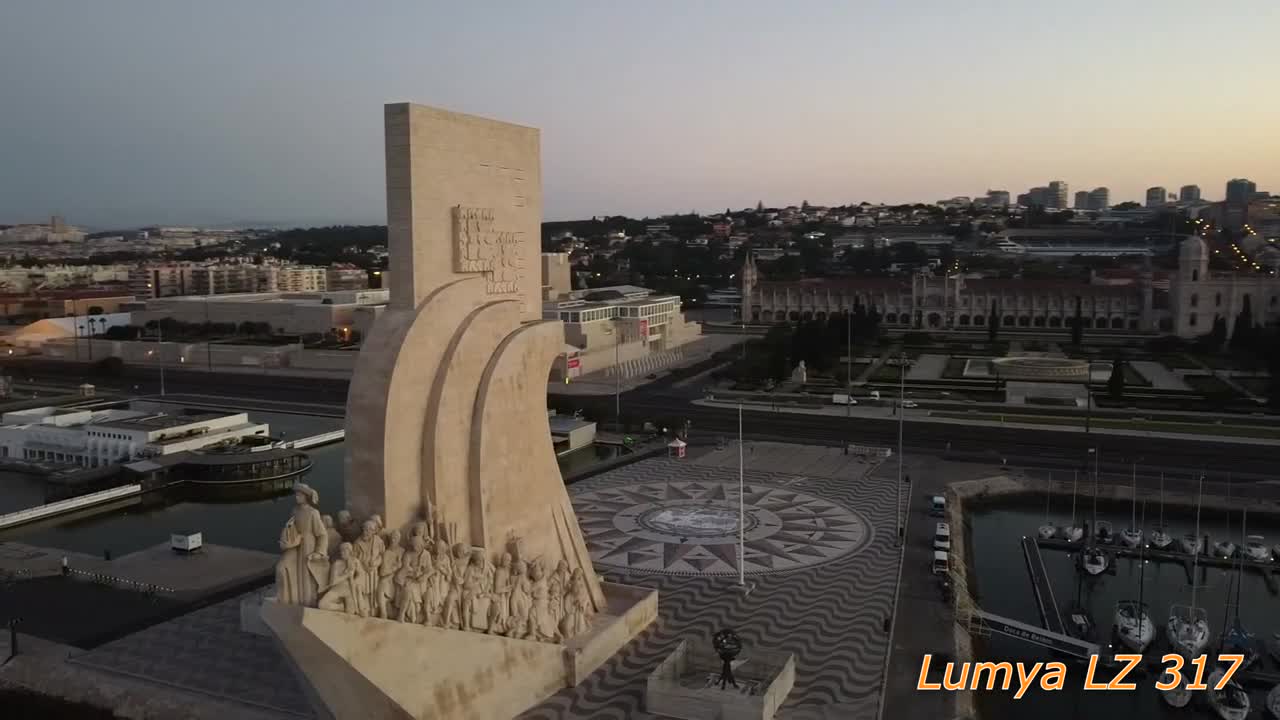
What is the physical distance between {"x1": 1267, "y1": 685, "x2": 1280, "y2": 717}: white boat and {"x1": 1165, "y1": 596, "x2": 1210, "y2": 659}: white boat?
7.37 ft

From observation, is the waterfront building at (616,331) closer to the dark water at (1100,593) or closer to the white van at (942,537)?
the dark water at (1100,593)

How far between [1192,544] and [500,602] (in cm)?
2137

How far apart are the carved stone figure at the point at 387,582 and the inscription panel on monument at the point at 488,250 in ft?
17.0

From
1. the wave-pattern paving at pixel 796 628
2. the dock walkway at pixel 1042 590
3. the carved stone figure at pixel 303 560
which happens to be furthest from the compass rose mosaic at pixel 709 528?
the carved stone figure at pixel 303 560

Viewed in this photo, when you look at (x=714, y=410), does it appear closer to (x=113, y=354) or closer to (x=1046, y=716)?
(x=1046, y=716)

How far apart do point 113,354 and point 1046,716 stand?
70245 millimetres

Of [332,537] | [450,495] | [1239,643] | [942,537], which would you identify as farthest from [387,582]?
[1239,643]

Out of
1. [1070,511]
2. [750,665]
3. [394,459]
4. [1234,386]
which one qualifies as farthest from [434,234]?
[1234,386]

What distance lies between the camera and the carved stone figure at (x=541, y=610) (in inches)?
662

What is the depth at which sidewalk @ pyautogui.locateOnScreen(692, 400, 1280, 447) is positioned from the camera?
134ft

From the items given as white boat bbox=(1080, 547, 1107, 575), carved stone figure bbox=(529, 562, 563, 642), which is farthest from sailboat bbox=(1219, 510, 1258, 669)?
carved stone figure bbox=(529, 562, 563, 642)

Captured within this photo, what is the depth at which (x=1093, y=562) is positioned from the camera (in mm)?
26078

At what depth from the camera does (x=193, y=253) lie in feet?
644

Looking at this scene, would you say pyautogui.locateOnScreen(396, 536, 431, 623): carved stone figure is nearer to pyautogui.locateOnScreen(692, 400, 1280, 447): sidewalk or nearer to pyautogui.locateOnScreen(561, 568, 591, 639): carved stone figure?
pyautogui.locateOnScreen(561, 568, 591, 639): carved stone figure
